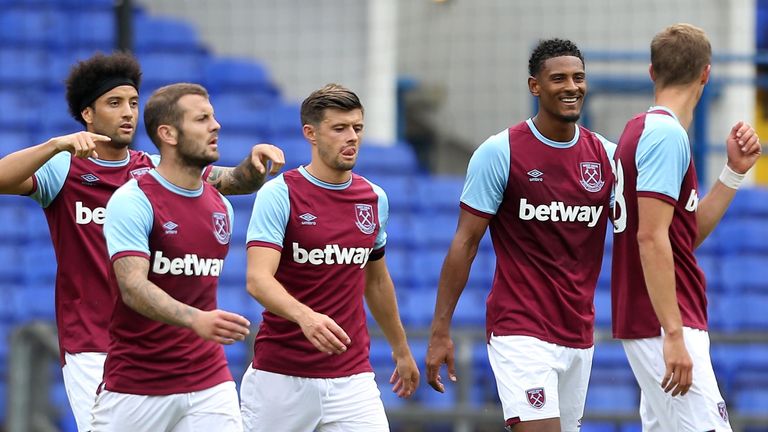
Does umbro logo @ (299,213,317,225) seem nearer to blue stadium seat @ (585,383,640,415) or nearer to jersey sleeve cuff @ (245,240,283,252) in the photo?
jersey sleeve cuff @ (245,240,283,252)

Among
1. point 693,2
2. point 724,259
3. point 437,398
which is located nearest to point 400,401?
point 437,398

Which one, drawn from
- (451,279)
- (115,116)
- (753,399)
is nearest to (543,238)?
(451,279)

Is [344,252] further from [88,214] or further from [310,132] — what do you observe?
[88,214]

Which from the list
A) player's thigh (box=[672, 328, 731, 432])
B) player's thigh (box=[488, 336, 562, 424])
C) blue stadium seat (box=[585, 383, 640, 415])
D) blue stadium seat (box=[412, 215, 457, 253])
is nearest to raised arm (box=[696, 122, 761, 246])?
player's thigh (box=[672, 328, 731, 432])

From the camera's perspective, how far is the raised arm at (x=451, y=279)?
21.0 ft

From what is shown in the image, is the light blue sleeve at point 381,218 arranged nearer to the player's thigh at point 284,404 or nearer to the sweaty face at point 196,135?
the player's thigh at point 284,404

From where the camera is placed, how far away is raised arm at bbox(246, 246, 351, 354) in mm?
5742

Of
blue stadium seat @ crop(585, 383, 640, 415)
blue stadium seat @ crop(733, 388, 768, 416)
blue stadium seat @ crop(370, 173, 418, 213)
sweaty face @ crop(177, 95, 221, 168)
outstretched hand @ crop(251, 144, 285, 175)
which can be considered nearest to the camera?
sweaty face @ crop(177, 95, 221, 168)

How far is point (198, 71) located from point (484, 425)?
16.1 feet

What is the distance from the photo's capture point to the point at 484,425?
10422 millimetres

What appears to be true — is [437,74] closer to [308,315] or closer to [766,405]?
[766,405]

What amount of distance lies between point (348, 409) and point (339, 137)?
1296 millimetres

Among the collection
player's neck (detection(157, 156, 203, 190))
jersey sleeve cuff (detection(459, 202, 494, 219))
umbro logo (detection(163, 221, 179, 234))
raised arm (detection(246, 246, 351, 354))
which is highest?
player's neck (detection(157, 156, 203, 190))

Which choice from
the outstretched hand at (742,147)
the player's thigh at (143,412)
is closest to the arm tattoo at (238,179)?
the player's thigh at (143,412)
